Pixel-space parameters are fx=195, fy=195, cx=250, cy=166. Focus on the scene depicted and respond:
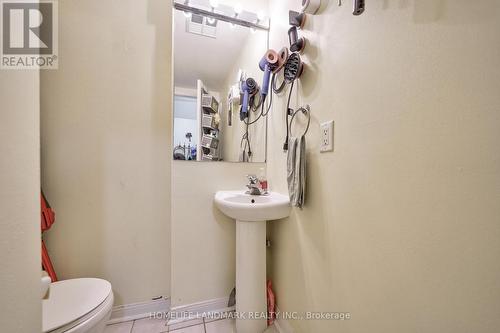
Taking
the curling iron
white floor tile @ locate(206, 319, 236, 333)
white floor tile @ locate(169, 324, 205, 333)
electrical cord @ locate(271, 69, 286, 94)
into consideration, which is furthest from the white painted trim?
the curling iron

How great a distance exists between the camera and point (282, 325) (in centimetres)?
119

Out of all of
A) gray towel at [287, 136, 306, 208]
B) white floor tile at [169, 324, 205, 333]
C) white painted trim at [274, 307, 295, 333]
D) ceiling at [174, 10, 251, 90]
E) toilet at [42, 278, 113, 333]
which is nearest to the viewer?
toilet at [42, 278, 113, 333]

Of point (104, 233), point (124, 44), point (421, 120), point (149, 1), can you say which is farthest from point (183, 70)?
point (421, 120)

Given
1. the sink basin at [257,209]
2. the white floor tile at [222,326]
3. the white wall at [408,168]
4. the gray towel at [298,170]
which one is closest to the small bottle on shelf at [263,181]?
the sink basin at [257,209]

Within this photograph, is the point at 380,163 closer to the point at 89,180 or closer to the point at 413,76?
the point at 413,76

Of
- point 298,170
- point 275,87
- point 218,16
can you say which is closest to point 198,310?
point 298,170

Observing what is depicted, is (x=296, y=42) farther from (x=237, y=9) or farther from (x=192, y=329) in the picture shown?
(x=192, y=329)

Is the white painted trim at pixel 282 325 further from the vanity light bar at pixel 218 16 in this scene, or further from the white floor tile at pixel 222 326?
the vanity light bar at pixel 218 16

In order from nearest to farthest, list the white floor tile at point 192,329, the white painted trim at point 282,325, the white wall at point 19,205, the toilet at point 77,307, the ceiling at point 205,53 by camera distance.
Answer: the white wall at point 19,205
the toilet at point 77,307
the white painted trim at point 282,325
the white floor tile at point 192,329
the ceiling at point 205,53

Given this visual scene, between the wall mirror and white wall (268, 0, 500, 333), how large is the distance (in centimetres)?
65

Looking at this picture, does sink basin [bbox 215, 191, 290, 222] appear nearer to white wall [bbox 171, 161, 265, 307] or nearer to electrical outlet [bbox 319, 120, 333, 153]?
white wall [bbox 171, 161, 265, 307]

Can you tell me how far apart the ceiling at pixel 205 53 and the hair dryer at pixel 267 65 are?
1.07 ft

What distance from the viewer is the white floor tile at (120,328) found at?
1241 mm

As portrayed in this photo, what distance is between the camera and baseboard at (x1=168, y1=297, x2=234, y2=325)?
1.29 m
